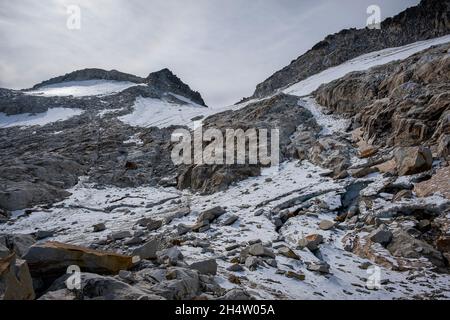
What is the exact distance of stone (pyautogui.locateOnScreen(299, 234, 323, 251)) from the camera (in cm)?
1052

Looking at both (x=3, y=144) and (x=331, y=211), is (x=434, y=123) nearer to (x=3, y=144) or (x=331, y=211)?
(x=331, y=211)

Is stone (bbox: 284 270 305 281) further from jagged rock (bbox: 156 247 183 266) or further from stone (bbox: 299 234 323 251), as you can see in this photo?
jagged rock (bbox: 156 247 183 266)

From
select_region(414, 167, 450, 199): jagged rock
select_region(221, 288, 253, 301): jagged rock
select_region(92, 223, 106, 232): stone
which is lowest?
select_region(92, 223, 106, 232): stone

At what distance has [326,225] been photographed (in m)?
11.9

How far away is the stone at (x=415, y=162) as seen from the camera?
12953 millimetres

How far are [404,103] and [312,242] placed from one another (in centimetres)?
1185

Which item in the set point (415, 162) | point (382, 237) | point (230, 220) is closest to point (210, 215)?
point (230, 220)

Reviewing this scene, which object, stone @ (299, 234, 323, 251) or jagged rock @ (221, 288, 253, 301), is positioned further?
stone @ (299, 234, 323, 251)

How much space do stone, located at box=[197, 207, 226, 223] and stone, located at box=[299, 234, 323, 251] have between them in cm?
432

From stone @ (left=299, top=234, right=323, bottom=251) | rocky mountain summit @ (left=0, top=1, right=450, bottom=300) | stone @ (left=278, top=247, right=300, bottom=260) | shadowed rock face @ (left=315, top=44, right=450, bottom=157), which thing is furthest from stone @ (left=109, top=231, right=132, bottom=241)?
shadowed rock face @ (left=315, top=44, right=450, bottom=157)

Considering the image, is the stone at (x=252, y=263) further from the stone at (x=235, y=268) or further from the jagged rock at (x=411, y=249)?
the jagged rock at (x=411, y=249)

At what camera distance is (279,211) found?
1387 centimetres

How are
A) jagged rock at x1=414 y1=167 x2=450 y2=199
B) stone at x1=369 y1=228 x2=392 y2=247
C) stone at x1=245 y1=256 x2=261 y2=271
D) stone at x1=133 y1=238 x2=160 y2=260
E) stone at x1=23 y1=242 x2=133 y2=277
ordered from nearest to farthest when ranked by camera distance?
stone at x1=23 y1=242 x2=133 y2=277
stone at x1=133 y1=238 x2=160 y2=260
stone at x1=245 y1=256 x2=261 y2=271
stone at x1=369 y1=228 x2=392 y2=247
jagged rock at x1=414 y1=167 x2=450 y2=199
